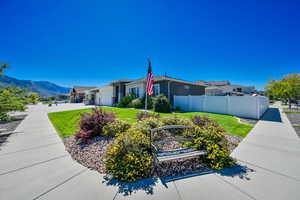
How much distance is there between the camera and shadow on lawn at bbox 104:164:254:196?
2361 mm

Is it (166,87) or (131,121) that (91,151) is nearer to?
(131,121)

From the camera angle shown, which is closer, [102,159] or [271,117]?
[102,159]

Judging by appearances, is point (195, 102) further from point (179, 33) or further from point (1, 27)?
point (1, 27)

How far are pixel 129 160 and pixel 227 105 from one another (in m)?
12.4

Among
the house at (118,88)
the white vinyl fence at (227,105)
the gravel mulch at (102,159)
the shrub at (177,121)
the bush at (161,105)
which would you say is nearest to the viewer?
the gravel mulch at (102,159)

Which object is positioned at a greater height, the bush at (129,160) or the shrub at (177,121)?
the shrub at (177,121)

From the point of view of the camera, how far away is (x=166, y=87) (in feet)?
53.3

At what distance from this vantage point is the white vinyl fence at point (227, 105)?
399 inches

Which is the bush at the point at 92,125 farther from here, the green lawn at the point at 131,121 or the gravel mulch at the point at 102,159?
the green lawn at the point at 131,121

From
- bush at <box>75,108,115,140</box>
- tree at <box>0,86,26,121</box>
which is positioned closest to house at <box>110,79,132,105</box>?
tree at <box>0,86,26,121</box>

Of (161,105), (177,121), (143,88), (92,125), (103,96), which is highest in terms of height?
(143,88)

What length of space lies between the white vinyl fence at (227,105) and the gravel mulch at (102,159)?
7819mm

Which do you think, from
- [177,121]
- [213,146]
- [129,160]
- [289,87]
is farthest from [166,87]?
[289,87]

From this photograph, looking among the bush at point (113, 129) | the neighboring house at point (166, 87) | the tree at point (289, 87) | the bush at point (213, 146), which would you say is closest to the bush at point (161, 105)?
the neighboring house at point (166, 87)
